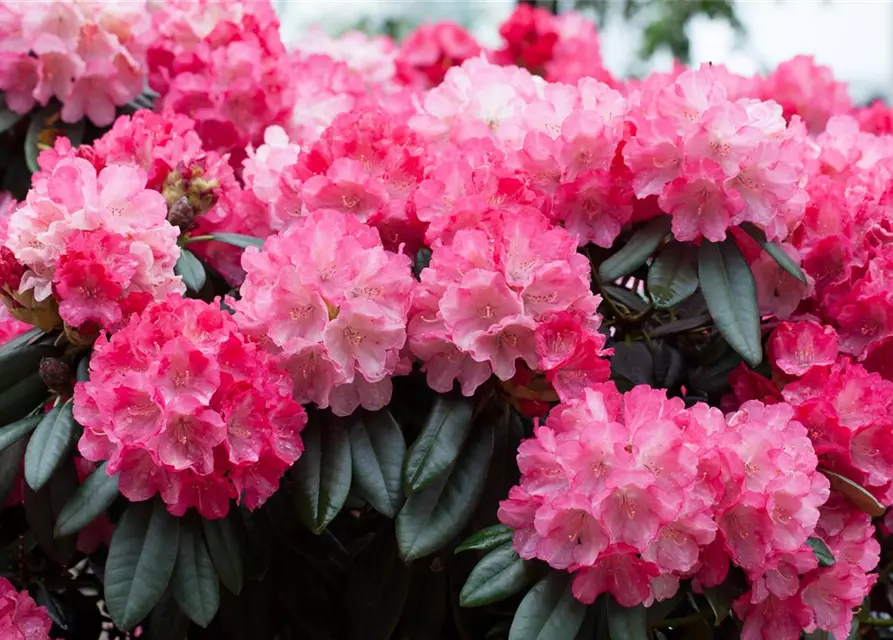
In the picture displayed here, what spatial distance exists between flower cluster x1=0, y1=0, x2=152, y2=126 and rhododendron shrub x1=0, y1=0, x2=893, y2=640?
1.02 feet

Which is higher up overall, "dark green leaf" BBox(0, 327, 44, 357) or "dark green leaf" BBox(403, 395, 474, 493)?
"dark green leaf" BBox(403, 395, 474, 493)

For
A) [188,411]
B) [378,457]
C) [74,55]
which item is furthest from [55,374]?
[74,55]

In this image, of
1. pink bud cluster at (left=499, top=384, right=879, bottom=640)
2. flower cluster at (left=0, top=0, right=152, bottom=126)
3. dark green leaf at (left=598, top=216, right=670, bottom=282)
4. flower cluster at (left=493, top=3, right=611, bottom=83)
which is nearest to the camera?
pink bud cluster at (left=499, top=384, right=879, bottom=640)

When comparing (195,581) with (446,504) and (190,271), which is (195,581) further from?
(190,271)

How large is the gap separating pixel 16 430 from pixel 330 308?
1.20 ft

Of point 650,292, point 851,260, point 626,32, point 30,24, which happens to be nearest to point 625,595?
point 650,292

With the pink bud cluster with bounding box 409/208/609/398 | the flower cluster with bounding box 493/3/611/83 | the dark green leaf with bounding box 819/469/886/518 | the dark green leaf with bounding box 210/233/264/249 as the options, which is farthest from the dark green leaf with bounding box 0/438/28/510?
the flower cluster with bounding box 493/3/611/83

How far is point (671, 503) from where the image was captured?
2.85 ft

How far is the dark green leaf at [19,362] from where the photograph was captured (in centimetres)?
105

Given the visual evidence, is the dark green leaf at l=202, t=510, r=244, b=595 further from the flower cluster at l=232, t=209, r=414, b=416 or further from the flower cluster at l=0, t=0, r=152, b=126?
the flower cluster at l=0, t=0, r=152, b=126

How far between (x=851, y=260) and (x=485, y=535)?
1.91ft

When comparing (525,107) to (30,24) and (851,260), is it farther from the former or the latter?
(30,24)

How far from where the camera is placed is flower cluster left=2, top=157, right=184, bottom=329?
3.31ft

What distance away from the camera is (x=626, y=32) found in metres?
3.31
